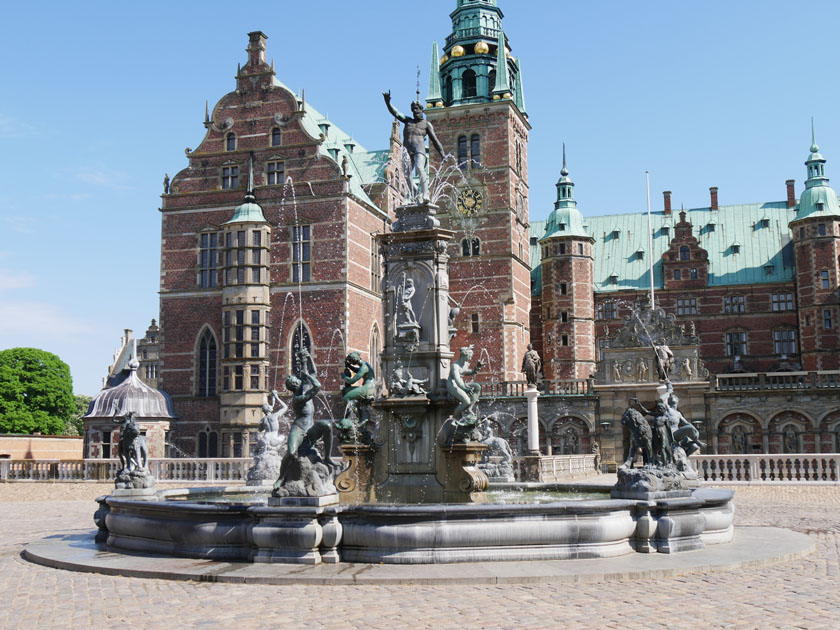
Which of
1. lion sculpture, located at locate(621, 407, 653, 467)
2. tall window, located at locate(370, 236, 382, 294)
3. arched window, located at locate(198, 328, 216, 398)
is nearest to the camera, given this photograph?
lion sculpture, located at locate(621, 407, 653, 467)

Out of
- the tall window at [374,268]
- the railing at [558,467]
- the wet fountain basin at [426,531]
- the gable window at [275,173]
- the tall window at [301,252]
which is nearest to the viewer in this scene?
the wet fountain basin at [426,531]

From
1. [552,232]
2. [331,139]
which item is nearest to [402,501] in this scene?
[331,139]

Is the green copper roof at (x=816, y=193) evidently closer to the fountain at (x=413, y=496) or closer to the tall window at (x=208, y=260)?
the tall window at (x=208, y=260)

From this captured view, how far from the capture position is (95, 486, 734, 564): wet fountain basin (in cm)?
975

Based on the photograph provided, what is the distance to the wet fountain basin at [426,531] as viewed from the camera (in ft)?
32.0

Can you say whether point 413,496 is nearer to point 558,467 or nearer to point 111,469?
point 558,467

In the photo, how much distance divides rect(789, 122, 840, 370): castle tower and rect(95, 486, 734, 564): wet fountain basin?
146 ft

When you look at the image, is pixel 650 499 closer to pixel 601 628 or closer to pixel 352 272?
pixel 601 628

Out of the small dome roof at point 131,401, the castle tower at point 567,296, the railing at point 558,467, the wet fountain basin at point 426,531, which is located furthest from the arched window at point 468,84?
the wet fountain basin at point 426,531

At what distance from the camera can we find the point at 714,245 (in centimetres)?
5978

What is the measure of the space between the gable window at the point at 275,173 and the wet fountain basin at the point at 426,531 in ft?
107

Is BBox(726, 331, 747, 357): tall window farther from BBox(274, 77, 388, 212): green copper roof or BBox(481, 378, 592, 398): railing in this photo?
BBox(274, 77, 388, 212): green copper roof

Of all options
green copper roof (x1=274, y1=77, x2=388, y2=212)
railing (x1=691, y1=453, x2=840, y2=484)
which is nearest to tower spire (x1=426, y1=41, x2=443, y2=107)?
green copper roof (x1=274, y1=77, x2=388, y2=212)

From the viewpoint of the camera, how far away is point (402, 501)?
13195 mm
